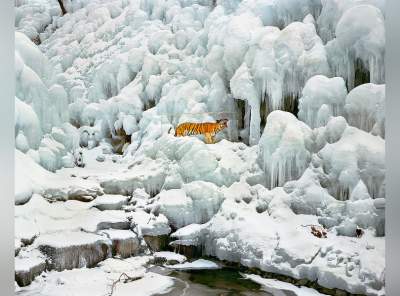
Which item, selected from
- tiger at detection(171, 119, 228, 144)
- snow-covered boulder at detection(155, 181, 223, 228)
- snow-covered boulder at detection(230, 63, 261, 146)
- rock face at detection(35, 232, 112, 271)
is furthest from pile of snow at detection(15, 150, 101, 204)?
snow-covered boulder at detection(230, 63, 261, 146)

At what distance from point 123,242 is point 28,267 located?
1.54ft

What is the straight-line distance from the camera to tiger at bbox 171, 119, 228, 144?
90.7 inches

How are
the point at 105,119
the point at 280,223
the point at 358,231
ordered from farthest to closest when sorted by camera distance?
the point at 105,119 < the point at 280,223 < the point at 358,231

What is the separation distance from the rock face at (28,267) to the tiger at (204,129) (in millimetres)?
935

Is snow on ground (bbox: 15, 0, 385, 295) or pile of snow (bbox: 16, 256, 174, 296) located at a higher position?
snow on ground (bbox: 15, 0, 385, 295)

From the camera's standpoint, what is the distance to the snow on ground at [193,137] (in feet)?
6.98

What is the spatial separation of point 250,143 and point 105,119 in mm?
798

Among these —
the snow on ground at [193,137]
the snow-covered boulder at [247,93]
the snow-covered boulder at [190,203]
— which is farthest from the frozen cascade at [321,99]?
the snow-covered boulder at [190,203]

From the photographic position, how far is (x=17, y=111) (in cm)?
220

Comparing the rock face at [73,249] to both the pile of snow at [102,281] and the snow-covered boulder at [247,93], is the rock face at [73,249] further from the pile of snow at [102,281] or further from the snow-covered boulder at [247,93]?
the snow-covered boulder at [247,93]

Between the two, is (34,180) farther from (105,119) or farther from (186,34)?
(186,34)

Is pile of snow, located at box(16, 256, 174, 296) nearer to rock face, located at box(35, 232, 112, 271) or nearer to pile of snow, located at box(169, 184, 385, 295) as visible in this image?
rock face, located at box(35, 232, 112, 271)

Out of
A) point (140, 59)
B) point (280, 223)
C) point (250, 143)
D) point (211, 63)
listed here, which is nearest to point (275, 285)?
point (280, 223)

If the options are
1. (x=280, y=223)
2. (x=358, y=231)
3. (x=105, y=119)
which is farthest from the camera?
(x=105, y=119)
